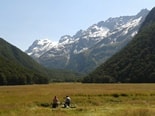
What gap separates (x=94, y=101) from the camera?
72250 mm

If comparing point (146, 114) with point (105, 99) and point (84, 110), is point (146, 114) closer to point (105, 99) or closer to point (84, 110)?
point (84, 110)

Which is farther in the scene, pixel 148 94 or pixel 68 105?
pixel 148 94

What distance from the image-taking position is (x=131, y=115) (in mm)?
37969

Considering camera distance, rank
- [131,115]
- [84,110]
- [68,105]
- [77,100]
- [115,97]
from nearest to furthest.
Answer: [131,115], [84,110], [68,105], [77,100], [115,97]

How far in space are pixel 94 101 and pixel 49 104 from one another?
922 cm

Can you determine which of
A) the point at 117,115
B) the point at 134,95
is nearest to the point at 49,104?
the point at 134,95

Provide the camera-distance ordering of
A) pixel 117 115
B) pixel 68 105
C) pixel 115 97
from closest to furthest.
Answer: pixel 117 115 < pixel 68 105 < pixel 115 97

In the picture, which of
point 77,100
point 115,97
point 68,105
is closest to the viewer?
point 68,105

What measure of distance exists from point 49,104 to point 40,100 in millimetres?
4361

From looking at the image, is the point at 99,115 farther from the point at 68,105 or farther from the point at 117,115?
the point at 68,105

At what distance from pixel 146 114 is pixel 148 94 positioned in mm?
45548

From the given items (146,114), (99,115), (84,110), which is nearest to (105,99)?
(84,110)

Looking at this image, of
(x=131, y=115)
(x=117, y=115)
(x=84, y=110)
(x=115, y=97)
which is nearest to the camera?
(x=131, y=115)

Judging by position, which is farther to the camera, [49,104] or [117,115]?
[49,104]
